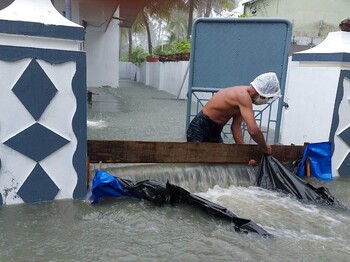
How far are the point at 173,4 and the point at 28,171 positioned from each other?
2422 centimetres

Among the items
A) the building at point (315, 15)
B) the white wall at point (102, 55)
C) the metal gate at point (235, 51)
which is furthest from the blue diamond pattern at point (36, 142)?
the building at point (315, 15)

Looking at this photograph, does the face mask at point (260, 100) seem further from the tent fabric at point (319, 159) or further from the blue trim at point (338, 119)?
the blue trim at point (338, 119)

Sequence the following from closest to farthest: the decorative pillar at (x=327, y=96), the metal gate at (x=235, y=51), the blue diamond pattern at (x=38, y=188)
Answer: the blue diamond pattern at (x=38, y=188)
the decorative pillar at (x=327, y=96)
the metal gate at (x=235, y=51)

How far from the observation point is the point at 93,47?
15898mm

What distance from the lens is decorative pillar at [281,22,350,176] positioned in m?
4.57

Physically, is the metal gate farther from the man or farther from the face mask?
the face mask

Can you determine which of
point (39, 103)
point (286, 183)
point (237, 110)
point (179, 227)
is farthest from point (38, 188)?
point (286, 183)

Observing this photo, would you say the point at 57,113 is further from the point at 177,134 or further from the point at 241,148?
the point at 177,134

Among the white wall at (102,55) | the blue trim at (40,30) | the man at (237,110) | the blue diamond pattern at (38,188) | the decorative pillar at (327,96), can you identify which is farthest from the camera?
the white wall at (102,55)

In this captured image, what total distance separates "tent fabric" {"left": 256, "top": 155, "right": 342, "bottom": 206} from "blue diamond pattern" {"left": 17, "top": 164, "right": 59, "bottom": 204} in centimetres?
232

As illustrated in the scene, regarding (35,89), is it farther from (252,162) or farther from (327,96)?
(327,96)

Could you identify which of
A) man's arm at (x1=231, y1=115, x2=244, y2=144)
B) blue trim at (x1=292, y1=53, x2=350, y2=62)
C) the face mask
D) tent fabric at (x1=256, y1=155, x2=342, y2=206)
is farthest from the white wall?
tent fabric at (x1=256, y1=155, x2=342, y2=206)

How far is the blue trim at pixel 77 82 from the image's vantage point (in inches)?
115

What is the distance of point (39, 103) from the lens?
3064 millimetres
